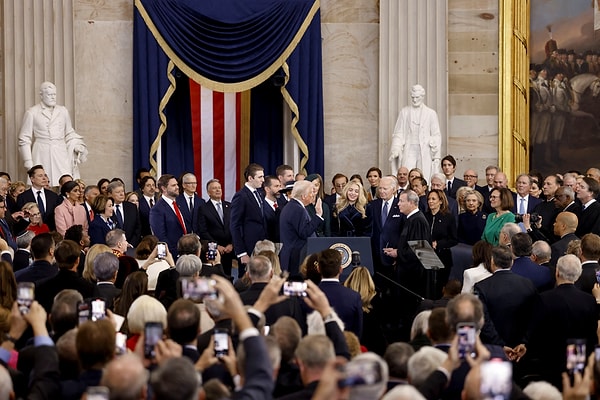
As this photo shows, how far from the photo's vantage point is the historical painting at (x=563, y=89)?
1908cm

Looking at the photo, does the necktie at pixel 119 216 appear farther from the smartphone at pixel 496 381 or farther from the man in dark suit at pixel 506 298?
the smartphone at pixel 496 381

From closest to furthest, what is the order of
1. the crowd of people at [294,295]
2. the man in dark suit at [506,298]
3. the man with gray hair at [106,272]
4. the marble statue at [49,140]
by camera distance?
the crowd of people at [294,295], the man with gray hair at [106,272], the man in dark suit at [506,298], the marble statue at [49,140]

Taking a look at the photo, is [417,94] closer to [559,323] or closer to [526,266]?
[526,266]

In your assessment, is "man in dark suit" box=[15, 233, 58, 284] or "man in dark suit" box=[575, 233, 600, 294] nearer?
"man in dark suit" box=[15, 233, 58, 284]

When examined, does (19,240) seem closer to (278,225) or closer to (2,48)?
(278,225)

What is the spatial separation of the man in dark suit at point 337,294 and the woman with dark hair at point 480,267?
4.71ft

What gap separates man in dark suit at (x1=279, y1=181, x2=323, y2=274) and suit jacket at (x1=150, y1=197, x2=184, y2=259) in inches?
79.5

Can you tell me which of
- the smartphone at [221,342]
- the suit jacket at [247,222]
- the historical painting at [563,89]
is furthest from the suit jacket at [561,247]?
the historical painting at [563,89]

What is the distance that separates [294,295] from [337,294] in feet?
5.86

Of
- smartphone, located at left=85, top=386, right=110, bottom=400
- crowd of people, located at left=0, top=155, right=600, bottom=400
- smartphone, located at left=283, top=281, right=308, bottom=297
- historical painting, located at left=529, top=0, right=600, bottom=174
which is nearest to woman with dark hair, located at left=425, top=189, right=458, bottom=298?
crowd of people, located at left=0, top=155, right=600, bottom=400

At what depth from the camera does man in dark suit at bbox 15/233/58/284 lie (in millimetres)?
9234

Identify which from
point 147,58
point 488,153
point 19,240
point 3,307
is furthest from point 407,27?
point 3,307

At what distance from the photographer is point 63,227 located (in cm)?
1416

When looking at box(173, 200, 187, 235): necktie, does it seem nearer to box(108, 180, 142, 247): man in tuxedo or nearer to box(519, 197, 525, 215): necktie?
box(108, 180, 142, 247): man in tuxedo
